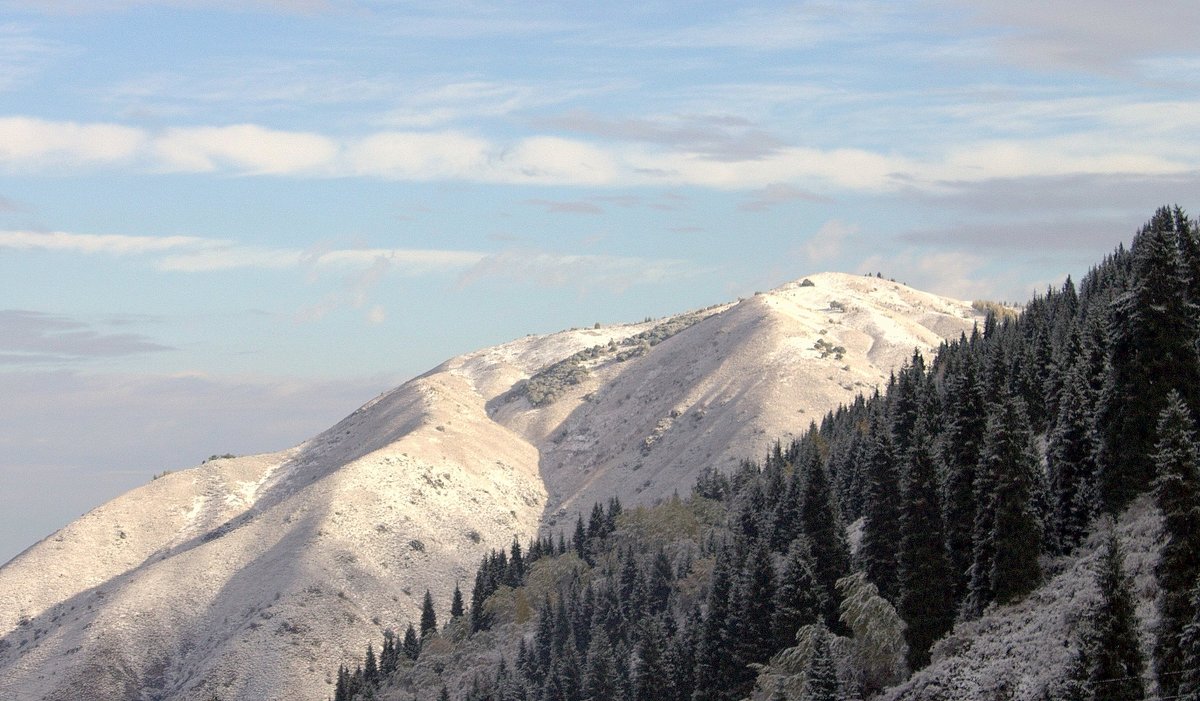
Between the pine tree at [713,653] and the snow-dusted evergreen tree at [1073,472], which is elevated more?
the snow-dusted evergreen tree at [1073,472]

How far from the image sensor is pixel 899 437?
348ft

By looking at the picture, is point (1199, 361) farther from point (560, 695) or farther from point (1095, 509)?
point (560, 695)

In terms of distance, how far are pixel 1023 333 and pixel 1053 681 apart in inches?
4242

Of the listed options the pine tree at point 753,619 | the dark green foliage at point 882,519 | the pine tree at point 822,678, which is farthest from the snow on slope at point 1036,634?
the pine tree at point 753,619

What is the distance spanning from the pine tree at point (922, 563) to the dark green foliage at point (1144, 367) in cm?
976

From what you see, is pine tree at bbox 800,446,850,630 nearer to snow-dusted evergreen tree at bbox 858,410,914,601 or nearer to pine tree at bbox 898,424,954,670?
snow-dusted evergreen tree at bbox 858,410,914,601

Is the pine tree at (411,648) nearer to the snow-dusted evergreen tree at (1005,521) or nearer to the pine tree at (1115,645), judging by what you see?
the snow-dusted evergreen tree at (1005,521)

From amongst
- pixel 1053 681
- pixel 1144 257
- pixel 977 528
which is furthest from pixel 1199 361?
pixel 1053 681

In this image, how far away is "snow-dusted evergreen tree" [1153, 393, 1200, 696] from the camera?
1925 inches

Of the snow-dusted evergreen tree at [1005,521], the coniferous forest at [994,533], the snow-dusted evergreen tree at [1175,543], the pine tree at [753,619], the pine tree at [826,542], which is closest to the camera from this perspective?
the snow-dusted evergreen tree at [1175,543]

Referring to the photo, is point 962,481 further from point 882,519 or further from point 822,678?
point 822,678

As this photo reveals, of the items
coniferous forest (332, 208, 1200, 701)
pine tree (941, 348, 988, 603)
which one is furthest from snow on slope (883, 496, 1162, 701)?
pine tree (941, 348, 988, 603)

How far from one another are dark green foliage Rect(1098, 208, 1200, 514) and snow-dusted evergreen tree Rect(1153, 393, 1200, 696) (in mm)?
10277

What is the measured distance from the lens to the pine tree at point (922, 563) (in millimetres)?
72625
